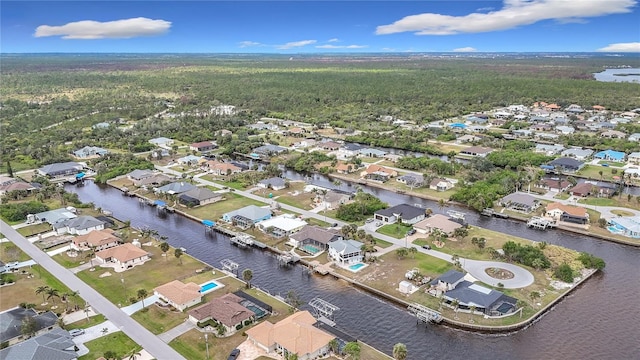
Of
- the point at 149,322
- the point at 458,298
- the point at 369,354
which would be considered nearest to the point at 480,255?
the point at 458,298

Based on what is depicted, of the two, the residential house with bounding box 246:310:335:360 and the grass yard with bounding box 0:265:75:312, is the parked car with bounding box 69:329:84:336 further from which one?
the residential house with bounding box 246:310:335:360

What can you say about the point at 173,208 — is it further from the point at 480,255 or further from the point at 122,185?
the point at 480,255

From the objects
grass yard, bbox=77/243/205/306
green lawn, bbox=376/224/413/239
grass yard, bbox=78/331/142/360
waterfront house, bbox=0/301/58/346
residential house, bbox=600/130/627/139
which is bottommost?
grass yard, bbox=77/243/205/306

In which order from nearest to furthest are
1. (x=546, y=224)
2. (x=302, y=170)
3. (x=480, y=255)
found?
1. (x=480, y=255)
2. (x=546, y=224)
3. (x=302, y=170)

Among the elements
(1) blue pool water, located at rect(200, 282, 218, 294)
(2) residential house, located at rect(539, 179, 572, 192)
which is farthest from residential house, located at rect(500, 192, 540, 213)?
(1) blue pool water, located at rect(200, 282, 218, 294)

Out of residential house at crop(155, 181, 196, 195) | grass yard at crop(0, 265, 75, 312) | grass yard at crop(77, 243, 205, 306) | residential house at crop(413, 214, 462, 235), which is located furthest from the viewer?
residential house at crop(155, 181, 196, 195)

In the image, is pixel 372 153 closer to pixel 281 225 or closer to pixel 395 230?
pixel 395 230

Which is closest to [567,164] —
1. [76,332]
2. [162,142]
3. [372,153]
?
[372,153]

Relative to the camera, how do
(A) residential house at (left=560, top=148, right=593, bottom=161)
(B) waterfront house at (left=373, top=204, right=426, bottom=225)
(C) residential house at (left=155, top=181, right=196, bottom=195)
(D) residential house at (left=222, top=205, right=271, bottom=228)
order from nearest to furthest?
(B) waterfront house at (left=373, top=204, right=426, bottom=225)
(D) residential house at (left=222, top=205, right=271, bottom=228)
(C) residential house at (left=155, top=181, right=196, bottom=195)
(A) residential house at (left=560, top=148, right=593, bottom=161)
